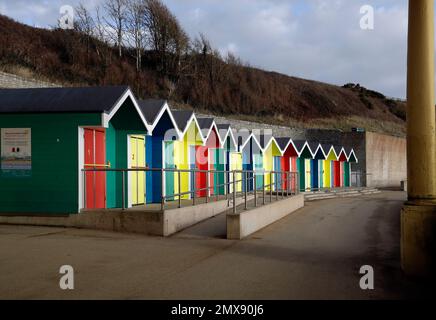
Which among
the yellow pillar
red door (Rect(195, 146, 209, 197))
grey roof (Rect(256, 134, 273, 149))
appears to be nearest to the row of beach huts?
red door (Rect(195, 146, 209, 197))

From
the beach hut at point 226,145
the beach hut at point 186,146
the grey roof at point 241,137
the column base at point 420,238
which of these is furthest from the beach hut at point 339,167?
the column base at point 420,238

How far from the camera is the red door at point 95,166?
44.5ft

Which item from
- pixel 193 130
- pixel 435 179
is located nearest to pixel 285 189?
pixel 193 130

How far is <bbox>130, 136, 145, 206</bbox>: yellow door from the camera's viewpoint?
631 inches

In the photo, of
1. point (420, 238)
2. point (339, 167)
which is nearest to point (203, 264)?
point (420, 238)

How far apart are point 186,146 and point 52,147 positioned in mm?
7606

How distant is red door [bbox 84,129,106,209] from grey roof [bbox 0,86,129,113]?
82 cm

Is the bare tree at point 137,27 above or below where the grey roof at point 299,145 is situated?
above

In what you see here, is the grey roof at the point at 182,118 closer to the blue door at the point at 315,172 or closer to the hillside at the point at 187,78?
the hillside at the point at 187,78

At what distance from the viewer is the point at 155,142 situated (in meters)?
18.1

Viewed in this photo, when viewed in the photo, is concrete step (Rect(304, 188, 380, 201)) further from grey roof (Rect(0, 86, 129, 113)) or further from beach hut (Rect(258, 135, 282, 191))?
grey roof (Rect(0, 86, 129, 113))

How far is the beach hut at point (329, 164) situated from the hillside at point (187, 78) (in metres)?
11.2

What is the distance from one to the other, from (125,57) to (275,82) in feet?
107
